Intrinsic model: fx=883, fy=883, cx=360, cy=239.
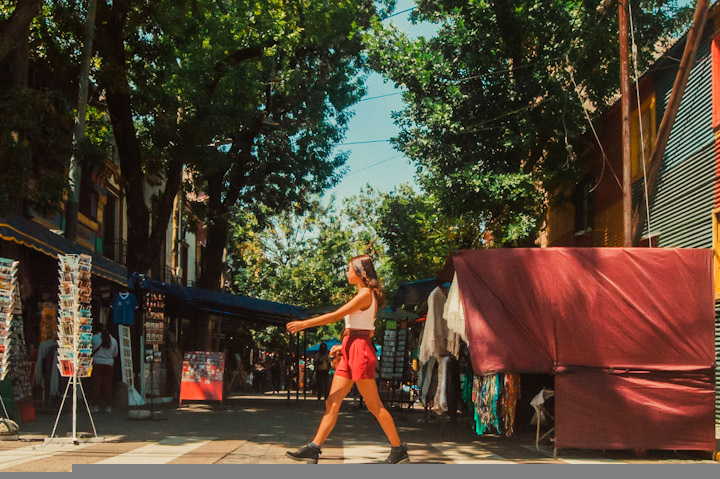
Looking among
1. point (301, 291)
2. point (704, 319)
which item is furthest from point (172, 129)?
point (301, 291)

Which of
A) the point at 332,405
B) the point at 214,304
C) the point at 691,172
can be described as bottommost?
the point at 332,405

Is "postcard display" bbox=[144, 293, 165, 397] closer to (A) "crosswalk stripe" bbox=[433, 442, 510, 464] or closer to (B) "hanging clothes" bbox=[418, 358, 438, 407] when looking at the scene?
(B) "hanging clothes" bbox=[418, 358, 438, 407]

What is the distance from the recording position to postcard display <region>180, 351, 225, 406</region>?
1962 centimetres

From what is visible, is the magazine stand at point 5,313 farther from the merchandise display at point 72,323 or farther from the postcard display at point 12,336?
the merchandise display at point 72,323

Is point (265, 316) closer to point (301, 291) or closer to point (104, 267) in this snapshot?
point (104, 267)

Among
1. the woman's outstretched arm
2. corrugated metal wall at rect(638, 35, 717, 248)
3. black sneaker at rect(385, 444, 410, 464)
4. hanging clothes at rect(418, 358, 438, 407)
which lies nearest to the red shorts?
the woman's outstretched arm

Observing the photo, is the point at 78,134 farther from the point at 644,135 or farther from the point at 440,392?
the point at 644,135

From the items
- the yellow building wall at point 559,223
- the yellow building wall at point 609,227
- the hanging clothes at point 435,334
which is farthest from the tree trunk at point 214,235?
the hanging clothes at point 435,334

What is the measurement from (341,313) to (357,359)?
1.54 ft

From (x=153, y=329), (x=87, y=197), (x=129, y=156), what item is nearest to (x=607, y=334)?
(x=153, y=329)

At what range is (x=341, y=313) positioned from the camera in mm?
7715

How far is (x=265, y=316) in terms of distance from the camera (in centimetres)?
2405

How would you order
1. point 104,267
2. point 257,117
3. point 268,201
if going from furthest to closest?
point 268,201 < point 257,117 < point 104,267
